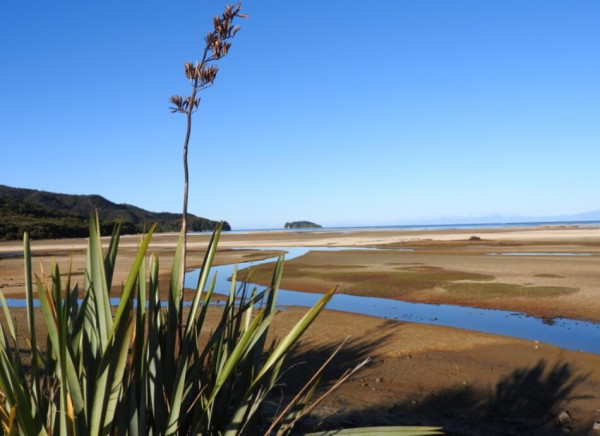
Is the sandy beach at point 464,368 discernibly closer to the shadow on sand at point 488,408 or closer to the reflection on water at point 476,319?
the shadow on sand at point 488,408

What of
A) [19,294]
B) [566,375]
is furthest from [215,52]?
[19,294]

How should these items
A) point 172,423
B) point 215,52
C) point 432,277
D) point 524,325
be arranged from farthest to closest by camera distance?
point 432,277, point 524,325, point 215,52, point 172,423

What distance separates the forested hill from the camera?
70062 mm

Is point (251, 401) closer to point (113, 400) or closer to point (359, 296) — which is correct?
point (113, 400)

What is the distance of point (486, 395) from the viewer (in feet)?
21.1

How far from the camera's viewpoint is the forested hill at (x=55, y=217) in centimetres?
7006

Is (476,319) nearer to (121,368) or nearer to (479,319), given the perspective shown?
(479,319)

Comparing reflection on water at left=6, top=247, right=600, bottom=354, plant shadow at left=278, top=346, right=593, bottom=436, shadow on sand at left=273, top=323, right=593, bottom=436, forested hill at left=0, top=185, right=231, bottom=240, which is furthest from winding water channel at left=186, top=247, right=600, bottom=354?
forested hill at left=0, top=185, right=231, bottom=240

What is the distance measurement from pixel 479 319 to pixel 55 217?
3756 inches

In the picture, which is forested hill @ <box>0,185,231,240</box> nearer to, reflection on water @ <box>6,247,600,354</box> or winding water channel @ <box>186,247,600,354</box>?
reflection on water @ <box>6,247,600,354</box>

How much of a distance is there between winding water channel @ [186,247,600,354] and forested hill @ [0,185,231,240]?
24.0ft

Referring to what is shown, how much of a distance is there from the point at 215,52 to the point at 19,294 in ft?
52.7

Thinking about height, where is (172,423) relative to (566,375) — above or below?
above

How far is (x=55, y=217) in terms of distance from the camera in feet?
308
